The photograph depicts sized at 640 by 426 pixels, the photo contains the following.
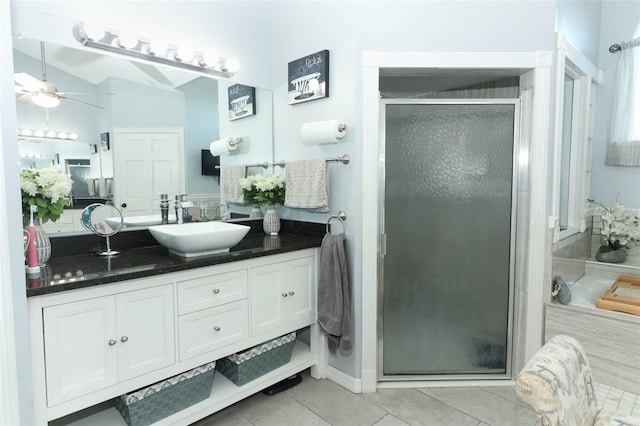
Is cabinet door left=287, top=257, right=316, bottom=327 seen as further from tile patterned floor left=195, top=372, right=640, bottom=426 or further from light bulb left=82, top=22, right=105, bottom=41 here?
light bulb left=82, top=22, right=105, bottom=41

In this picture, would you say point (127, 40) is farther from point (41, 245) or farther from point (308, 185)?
point (308, 185)

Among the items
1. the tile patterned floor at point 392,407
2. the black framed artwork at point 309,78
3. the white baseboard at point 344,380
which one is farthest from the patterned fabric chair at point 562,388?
the black framed artwork at point 309,78

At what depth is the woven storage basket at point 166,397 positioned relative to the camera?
1.81m

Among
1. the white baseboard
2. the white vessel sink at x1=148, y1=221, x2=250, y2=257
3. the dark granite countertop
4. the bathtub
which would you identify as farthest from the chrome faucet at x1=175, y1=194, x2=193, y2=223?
the bathtub

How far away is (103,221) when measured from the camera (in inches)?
83.4

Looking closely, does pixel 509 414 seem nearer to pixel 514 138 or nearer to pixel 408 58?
pixel 514 138

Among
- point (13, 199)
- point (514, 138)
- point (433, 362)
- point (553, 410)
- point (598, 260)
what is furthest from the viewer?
point (598, 260)

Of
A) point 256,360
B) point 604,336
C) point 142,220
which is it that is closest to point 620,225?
point 604,336

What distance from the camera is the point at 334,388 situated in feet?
8.21

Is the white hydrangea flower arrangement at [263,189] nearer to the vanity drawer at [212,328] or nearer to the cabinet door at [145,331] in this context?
the vanity drawer at [212,328]

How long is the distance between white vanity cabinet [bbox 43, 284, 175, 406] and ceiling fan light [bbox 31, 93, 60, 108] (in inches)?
42.4

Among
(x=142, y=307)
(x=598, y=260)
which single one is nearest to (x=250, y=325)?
(x=142, y=307)

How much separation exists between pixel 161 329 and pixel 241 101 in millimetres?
1648

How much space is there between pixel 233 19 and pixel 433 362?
2667 millimetres
